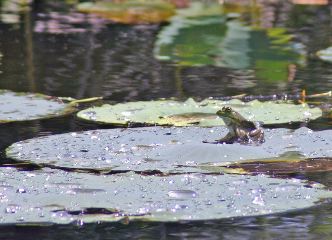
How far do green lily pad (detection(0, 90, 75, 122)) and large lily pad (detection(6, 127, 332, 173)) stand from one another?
20.0 inches

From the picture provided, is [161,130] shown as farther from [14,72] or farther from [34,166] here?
[14,72]

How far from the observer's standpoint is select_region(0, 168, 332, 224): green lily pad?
8.38ft

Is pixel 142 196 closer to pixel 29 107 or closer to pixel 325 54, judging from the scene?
pixel 29 107

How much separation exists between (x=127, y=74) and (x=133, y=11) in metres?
2.15

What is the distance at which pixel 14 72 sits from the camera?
5.41 metres

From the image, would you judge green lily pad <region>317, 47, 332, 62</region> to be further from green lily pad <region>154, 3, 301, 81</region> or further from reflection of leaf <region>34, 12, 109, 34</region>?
reflection of leaf <region>34, 12, 109, 34</region>

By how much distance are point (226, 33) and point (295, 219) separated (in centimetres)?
382

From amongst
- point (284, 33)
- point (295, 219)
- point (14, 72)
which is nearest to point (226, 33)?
point (284, 33)

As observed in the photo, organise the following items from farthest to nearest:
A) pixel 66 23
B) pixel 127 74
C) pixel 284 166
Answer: pixel 66 23 < pixel 127 74 < pixel 284 166

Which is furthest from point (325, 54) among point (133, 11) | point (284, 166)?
point (284, 166)

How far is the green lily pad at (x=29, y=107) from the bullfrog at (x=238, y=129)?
850 mm

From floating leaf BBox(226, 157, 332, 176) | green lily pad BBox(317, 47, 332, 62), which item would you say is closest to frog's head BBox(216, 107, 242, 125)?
floating leaf BBox(226, 157, 332, 176)

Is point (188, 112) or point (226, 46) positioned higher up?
point (188, 112)

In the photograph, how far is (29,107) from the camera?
4.19 m
